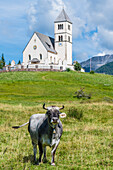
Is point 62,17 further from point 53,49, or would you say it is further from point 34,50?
point 34,50

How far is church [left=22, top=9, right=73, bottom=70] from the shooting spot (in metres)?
109

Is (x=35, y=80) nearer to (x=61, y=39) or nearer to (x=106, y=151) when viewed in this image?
(x=61, y=39)

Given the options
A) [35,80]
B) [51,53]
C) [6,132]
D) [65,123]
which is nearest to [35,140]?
[6,132]

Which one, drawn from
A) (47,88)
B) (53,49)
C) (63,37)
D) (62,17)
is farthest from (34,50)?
(47,88)

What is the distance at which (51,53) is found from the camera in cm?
11375

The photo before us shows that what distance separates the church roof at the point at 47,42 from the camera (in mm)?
112438

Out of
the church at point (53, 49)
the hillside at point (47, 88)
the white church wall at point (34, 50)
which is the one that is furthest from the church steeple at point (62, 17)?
the hillside at point (47, 88)

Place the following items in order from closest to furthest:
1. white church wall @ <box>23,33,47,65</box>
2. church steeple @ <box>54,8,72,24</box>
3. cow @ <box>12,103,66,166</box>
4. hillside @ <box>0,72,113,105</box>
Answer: cow @ <box>12,103,66,166</box> < hillside @ <box>0,72,113,105</box> < white church wall @ <box>23,33,47,65</box> < church steeple @ <box>54,8,72,24</box>

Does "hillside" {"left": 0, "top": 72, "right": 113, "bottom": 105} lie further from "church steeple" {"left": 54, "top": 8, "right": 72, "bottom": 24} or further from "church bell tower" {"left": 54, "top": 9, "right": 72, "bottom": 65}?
"church steeple" {"left": 54, "top": 8, "right": 72, "bottom": 24}

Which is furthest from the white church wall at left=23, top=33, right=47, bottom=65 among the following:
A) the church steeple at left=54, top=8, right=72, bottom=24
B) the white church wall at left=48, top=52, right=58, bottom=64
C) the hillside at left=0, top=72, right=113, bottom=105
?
the hillside at left=0, top=72, right=113, bottom=105

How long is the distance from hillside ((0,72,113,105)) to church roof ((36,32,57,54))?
34.6 metres

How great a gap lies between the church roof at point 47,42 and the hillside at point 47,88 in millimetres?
34573

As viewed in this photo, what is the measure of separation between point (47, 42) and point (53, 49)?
4.99 metres

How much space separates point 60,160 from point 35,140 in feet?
4.39
